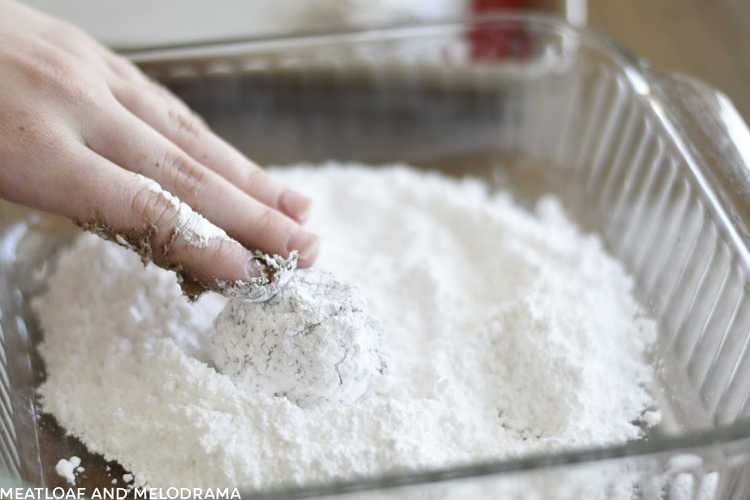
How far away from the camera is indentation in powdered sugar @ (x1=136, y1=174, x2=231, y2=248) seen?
0.68 meters

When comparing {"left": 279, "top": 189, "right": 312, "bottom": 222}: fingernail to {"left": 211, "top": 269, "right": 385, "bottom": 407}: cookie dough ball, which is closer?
{"left": 211, "top": 269, "right": 385, "bottom": 407}: cookie dough ball

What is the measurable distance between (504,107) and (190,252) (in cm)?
60

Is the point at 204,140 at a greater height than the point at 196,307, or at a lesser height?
greater

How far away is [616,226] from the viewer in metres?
0.97

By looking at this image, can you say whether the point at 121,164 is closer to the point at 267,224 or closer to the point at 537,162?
the point at 267,224

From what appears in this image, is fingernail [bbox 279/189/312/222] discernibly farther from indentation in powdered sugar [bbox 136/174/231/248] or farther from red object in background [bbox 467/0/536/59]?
red object in background [bbox 467/0/536/59]

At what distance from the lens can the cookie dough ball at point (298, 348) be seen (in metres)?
0.68

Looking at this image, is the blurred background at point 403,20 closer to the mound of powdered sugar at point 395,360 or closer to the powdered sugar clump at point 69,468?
the mound of powdered sugar at point 395,360

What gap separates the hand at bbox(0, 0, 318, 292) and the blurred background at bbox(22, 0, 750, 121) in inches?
18.2

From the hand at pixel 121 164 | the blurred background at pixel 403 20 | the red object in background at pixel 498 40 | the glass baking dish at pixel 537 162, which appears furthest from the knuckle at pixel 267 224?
the blurred background at pixel 403 20

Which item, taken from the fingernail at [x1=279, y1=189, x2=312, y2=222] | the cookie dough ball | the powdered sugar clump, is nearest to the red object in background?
the fingernail at [x1=279, y1=189, x2=312, y2=222]

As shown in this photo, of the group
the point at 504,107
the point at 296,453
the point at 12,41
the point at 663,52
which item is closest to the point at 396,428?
the point at 296,453

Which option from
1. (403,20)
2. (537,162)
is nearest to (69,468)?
(537,162)

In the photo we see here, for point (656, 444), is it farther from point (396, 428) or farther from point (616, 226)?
point (616, 226)
